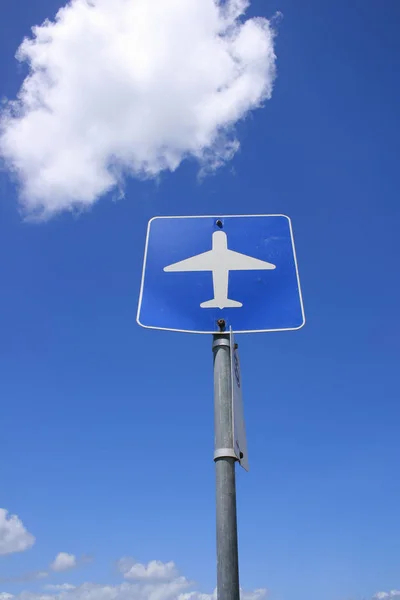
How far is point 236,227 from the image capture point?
346 cm

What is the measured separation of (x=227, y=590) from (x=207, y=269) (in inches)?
73.5

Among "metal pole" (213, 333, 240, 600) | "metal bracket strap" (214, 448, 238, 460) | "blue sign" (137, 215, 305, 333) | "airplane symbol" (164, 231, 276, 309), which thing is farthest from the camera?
"airplane symbol" (164, 231, 276, 309)

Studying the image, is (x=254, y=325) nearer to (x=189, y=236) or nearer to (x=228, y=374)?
(x=228, y=374)

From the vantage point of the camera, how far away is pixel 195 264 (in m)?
3.29

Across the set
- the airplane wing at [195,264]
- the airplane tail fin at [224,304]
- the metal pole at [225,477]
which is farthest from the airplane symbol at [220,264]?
the metal pole at [225,477]

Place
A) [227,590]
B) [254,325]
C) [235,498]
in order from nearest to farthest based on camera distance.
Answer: [227,590] → [235,498] → [254,325]

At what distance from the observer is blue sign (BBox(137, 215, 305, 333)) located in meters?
3.08

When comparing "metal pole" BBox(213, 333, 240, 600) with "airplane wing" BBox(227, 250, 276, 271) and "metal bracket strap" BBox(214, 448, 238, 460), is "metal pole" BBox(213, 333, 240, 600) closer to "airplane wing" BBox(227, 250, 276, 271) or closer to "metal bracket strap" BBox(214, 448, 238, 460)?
"metal bracket strap" BBox(214, 448, 238, 460)

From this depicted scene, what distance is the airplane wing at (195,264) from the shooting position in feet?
10.7

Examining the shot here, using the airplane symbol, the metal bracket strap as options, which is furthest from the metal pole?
the airplane symbol

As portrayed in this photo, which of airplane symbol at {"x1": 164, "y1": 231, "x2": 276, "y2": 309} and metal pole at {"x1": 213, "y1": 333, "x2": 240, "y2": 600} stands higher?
airplane symbol at {"x1": 164, "y1": 231, "x2": 276, "y2": 309}

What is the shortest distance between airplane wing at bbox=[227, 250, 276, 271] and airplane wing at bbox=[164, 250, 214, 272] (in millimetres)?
137

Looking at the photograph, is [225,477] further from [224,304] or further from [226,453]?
[224,304]

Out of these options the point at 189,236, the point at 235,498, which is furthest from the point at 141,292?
the point at 235,498
